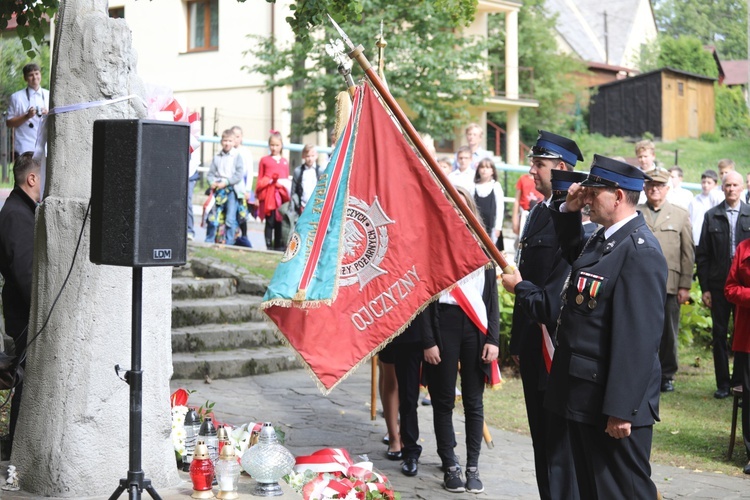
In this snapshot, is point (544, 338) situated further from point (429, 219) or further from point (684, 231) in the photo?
point (684, 231)

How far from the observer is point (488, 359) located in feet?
24.9

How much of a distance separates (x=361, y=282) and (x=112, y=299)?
1.43 meters

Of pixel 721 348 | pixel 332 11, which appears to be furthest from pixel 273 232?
pixel 721 348

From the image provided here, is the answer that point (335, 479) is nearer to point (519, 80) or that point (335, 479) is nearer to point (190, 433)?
point (190, 433)

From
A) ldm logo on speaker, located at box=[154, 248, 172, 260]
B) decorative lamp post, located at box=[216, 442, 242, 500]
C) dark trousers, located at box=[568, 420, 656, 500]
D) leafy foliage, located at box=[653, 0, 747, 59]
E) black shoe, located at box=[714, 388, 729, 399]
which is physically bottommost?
black shoe, located at box=[714, 388, 729, 399]

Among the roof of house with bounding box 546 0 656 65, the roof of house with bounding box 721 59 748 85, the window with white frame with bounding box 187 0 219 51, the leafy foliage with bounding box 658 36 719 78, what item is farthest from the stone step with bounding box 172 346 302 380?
the roof of house with bounding box 721 59 748 85

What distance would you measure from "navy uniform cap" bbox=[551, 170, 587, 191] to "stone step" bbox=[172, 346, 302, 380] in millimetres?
5110

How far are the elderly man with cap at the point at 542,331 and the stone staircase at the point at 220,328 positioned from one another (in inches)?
171

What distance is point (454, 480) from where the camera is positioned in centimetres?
739

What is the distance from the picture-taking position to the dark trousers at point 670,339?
36.6 feet

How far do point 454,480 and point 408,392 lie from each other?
0.87 metres

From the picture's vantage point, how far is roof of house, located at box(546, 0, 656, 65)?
63.5 meters

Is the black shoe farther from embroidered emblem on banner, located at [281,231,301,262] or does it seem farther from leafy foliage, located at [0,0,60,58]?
leafy foliage, located at [0,0,60,58]

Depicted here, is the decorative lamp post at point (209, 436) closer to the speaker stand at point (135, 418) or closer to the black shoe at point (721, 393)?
the speaker stand at point (135, 418)
